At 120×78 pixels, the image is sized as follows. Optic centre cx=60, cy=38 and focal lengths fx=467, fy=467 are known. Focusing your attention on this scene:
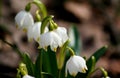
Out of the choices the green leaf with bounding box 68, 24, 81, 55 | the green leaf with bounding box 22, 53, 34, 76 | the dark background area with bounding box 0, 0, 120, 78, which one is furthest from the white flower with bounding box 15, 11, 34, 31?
the dark background area with bounding box 0, 0, 120, 78

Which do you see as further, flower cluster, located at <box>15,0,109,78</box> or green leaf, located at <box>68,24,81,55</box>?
green leaf, located at <box>68,24,81,55</box>

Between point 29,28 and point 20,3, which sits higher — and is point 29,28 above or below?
below

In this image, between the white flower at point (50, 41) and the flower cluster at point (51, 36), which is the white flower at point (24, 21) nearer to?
the flower cluster at point (51, 36)

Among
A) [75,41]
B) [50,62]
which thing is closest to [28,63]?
[50,62]

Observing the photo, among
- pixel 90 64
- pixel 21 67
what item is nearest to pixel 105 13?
pixel 90 64

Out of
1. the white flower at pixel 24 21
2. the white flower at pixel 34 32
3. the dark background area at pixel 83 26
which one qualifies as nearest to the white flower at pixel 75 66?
the white flower at pixel 34 32

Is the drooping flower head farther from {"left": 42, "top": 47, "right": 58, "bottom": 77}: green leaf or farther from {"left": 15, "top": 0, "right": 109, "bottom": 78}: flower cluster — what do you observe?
{"left": 42, "top": 47, "right": 58, "bottom": 77}: green leaf

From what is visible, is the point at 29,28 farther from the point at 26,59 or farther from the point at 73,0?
the point at 73,0

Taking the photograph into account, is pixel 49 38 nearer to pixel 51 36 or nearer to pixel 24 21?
pixel 51 36
